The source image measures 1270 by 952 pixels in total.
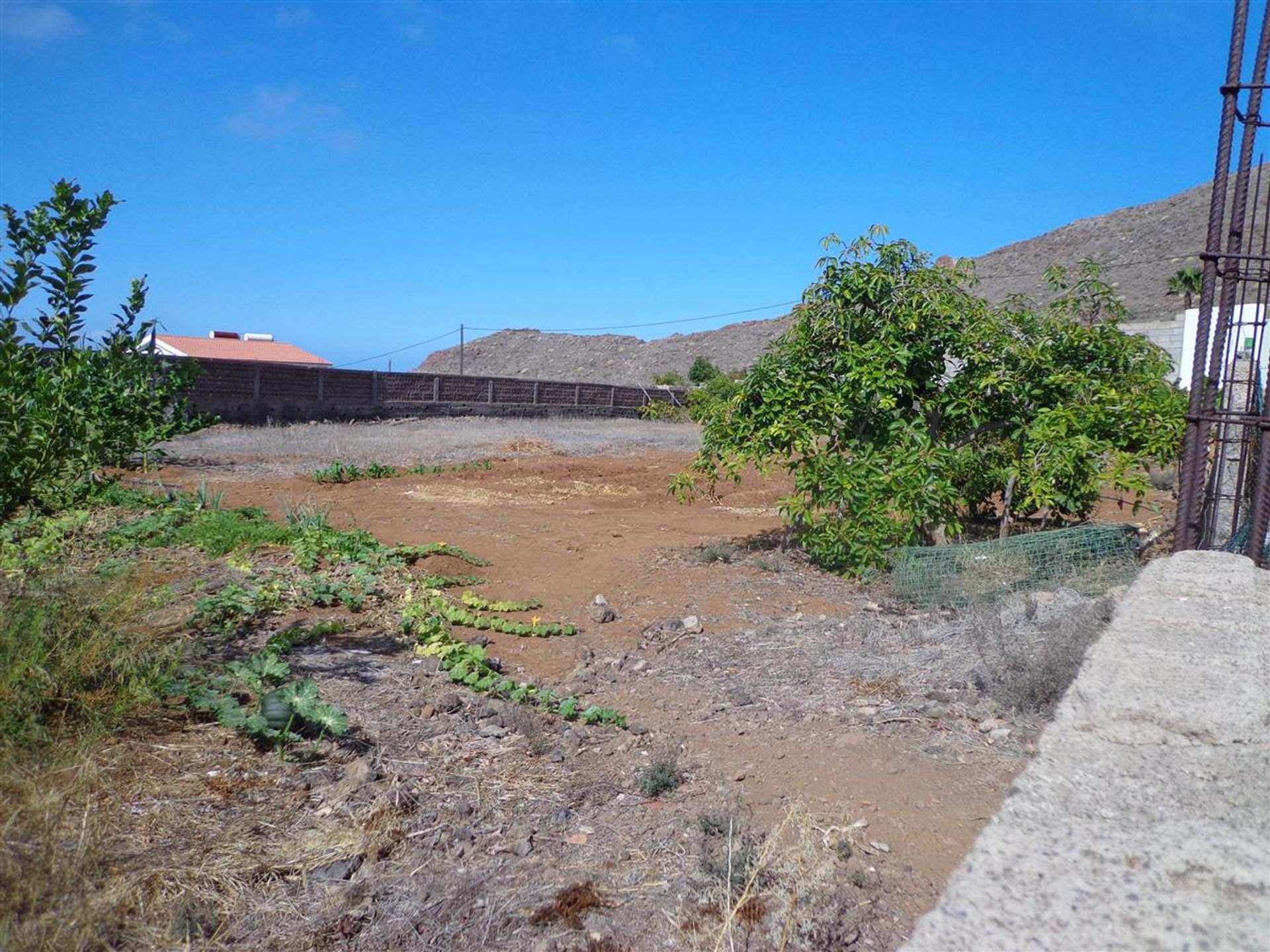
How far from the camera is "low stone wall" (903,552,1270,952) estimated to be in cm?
159

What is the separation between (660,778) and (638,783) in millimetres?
109

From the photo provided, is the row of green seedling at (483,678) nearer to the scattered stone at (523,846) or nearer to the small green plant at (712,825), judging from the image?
the small green plant at (712,825)

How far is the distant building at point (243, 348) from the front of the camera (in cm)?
3944

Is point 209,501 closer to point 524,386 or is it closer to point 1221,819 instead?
point 1221,819

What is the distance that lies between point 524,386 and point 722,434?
22.0 meters

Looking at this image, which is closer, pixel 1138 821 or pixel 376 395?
pixel 1138 821

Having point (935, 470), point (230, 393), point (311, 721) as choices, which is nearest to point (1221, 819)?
point (311, 721)

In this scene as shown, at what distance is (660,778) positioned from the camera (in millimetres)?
4152

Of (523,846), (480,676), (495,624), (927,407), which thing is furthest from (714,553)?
(523,846)

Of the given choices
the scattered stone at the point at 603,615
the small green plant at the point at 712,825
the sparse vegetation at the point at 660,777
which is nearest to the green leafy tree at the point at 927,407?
the scattered stone at the point at 603,615

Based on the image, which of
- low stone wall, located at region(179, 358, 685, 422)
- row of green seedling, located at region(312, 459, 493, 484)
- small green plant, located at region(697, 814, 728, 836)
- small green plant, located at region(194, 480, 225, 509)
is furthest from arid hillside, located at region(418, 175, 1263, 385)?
small green plant, located at region(697, 814, 728, 836)

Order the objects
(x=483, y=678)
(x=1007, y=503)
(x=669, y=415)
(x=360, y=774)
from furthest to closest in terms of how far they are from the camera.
A: (x=669, y=415), (x=1007, y=503), (x=483, y=678), (x=360, y=774)

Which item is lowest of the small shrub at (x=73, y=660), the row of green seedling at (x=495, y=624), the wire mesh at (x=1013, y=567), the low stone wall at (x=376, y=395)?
the row of green seedling at (x=495, y=624)

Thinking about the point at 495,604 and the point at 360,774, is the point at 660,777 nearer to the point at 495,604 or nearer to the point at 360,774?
the point at 360,774
